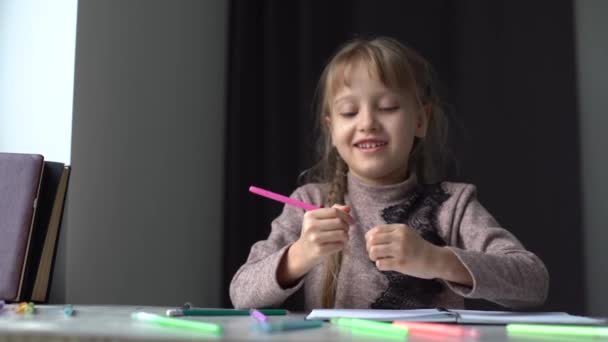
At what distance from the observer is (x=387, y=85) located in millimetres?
1021

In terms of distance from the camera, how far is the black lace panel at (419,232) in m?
0.97

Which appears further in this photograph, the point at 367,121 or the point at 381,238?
the point at 367,121

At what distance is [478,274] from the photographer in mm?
750

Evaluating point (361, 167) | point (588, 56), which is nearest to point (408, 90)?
point (361, 167)

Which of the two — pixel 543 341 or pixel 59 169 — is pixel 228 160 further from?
pixel 543 341

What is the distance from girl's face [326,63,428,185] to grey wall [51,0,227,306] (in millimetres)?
400

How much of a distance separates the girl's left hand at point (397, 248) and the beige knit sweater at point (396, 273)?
0.28 ft

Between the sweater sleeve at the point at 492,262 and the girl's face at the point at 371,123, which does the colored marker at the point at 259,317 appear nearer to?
the sweater sleeve at the point at 492,262

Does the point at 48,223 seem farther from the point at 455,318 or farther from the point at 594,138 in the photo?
the point at 594,138

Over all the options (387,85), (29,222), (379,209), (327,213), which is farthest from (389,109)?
(29,222)

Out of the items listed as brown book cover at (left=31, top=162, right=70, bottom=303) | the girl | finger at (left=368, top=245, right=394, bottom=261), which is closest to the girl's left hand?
finger at (left=368, top=245, right=394, bottom=261)

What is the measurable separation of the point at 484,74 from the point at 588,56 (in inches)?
8.4

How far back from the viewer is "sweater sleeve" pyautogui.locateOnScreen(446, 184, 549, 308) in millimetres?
762

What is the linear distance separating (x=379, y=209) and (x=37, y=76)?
25.3 inches
